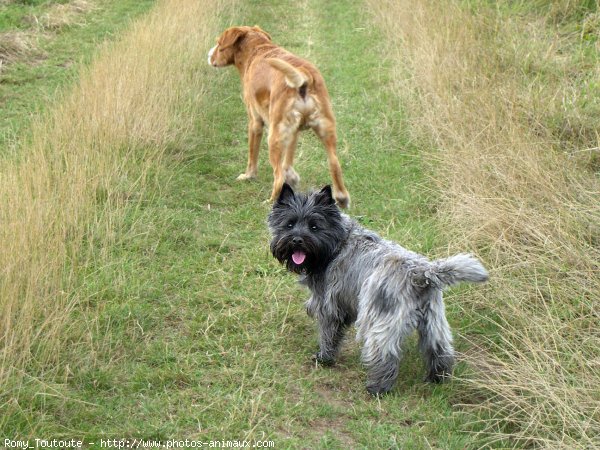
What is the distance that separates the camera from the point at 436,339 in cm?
435

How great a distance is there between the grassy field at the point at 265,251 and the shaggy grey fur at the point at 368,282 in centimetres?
23

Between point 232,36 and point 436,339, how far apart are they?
5.23 metres

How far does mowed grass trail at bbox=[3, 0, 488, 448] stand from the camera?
4020 mm

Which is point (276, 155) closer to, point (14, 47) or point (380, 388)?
point (380, 388)

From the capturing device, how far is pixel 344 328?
16.0ft

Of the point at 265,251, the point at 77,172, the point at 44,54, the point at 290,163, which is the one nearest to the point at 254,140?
the point at 290,163

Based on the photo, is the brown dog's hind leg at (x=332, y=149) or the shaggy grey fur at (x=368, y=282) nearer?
the shaggy grey fur at (x=368, y=282)

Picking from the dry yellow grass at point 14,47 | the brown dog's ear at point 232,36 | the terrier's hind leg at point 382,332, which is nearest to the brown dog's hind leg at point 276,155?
the brown dog's ear at point 232,36

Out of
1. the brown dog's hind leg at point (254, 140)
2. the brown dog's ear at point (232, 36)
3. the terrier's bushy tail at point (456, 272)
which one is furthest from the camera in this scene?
the brown dog's ear at point (232, 36)

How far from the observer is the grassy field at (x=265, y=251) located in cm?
404

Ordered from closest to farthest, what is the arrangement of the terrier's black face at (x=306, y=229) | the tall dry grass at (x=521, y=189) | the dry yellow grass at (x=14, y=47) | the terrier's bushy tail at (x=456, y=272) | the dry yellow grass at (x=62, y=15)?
the tall dry grass at (x=521, y=189) < the terrier's bushy tail at (x=456, y=272) < the terrier's black face at (x=306, y=229) < the dry yellow grass at (x=14, y=47) < the dry yellow grass at (x=62, y=15)

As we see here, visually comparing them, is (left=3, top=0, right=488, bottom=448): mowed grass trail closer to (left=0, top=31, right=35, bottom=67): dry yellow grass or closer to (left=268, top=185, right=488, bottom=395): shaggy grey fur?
(left=268, top=185, right=488, bottom=395): shaggy grey fur

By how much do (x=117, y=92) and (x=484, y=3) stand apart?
5.35 metres

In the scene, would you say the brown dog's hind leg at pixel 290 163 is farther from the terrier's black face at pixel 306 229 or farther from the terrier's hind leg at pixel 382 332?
the terrier's hind leg at pixel 382 332
